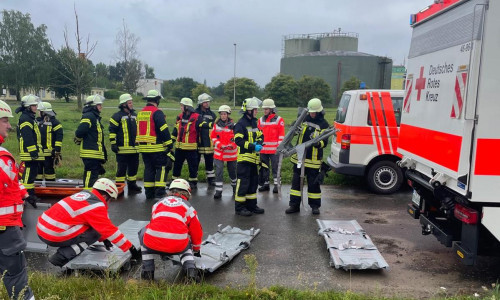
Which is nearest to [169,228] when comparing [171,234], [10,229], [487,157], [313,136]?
[171,234]

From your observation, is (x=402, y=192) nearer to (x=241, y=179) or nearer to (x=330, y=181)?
(x=330, y=181)

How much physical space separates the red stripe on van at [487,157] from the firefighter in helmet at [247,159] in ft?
11.8

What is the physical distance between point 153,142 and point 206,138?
57.3 inches

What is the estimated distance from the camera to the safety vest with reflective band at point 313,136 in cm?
680

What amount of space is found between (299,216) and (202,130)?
9.78ft

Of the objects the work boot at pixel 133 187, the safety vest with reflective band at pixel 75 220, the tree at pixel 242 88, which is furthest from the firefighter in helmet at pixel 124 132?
the tree at pixel 242 88

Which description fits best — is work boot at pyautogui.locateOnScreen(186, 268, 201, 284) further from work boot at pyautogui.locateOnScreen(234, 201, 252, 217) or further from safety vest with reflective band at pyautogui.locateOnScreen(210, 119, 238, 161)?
safety vest with reflective band at pyautogui.locateOnScreen(210, 119, 238, 161)

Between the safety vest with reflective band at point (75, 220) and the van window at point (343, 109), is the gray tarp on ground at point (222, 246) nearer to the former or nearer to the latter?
the safety vest with reflective band at point (75, 220)

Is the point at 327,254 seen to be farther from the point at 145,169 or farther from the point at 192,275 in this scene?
the point at 145,169

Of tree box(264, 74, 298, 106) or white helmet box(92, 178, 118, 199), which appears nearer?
white helmet box(92, 178, 118, 199)

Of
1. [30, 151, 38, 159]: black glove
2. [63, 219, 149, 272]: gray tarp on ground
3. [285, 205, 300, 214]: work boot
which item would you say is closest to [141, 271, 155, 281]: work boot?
[63, 219, 149, 272]: gray tarp on ground

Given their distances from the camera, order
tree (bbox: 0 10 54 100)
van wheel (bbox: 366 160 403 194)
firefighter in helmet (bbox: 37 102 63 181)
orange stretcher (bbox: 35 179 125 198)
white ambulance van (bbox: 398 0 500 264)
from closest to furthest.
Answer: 1. white ambulance van (bbox: 398 0 500 264)
2. orange stretcher (bbox: 35 179 125 198)
3. firefighter in helmet (bbox: 37 102 63 181)
4. van wheel (bbox: 366 160 403 194)
5. tree (bbox: 0 10 54 100)

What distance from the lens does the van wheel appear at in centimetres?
816

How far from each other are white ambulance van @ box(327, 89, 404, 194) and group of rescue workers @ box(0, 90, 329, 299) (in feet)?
4.40
